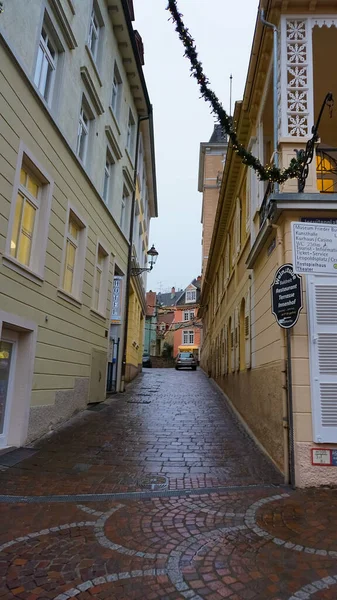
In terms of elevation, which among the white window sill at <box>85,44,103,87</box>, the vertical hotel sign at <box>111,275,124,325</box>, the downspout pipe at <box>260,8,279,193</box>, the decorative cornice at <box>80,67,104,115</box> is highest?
the white window sill at <box>85,44,103,87</box>

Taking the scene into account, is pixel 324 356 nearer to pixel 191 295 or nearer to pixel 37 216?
pixel 37 216

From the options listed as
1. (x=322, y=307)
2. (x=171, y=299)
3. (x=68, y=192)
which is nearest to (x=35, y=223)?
(x=68, y=192)

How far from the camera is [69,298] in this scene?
9.22m

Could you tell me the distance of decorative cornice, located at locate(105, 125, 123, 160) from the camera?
40.1 ft

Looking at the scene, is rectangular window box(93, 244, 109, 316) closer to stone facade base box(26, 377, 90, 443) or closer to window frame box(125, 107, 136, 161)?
stone facade base box(26, 377, 90, 443)

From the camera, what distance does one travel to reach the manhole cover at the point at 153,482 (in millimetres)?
5121

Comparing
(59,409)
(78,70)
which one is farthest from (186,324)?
(59,409)

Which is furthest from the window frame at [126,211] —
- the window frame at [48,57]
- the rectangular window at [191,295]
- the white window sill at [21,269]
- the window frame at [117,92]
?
the rectangular window at [191,295]

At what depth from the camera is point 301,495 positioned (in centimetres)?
482

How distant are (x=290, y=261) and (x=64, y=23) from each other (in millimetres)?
7053

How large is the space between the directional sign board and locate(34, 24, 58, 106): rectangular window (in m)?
5.83

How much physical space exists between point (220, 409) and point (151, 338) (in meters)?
50.2

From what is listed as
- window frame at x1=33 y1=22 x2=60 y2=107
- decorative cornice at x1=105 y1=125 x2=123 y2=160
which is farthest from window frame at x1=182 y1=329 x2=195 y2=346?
window frame at x1=33 y1=22 x2=60 y2=107

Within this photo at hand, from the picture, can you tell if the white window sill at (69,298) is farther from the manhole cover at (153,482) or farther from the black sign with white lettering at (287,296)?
the black sign with white lettering at (287,296)
